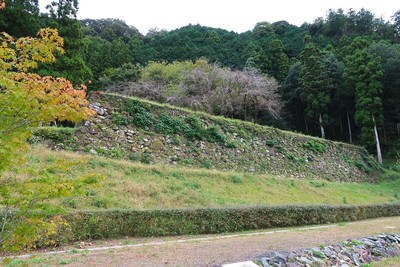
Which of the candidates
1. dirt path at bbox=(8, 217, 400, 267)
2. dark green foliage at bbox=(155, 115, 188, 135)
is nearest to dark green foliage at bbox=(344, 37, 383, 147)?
dark green foliage at bbox=(155, 115, 188, 135)

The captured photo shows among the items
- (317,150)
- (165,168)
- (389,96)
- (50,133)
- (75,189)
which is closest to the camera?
(75,189)

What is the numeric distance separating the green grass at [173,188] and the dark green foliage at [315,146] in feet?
12.4


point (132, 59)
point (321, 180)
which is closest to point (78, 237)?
point (321, 180)

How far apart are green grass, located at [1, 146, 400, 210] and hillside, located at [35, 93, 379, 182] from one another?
0.89 meters

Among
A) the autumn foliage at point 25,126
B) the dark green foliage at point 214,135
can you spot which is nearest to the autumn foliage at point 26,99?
the autumn foliage at point 25,126

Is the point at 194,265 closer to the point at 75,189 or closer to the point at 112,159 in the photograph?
the point at 75,189

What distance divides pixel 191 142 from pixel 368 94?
19.1 metres

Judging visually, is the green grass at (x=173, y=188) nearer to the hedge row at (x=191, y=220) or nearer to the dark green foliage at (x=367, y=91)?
the hedge row at (x=191, y=220)

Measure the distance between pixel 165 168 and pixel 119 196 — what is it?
11.2ft

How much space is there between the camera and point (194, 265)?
4848mm

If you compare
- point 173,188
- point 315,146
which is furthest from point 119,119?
point 315,146

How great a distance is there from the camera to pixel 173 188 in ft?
36.3

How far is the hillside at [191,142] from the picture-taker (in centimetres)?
1270

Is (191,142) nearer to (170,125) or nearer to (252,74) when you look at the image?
(170,125)
